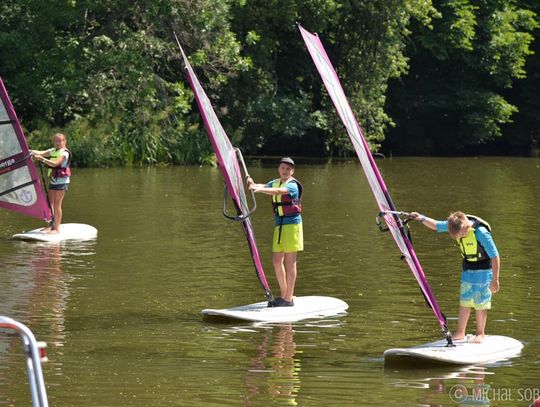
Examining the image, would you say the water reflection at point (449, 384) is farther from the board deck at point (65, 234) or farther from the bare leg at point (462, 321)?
the board deck at point (65, 234)

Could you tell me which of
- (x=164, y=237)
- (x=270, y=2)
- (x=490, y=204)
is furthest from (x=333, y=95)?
(x=270, y=2)

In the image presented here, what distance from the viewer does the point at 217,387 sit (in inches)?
379

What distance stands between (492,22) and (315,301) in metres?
34.5

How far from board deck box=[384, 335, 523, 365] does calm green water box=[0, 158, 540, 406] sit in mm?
113

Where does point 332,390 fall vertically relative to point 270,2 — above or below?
below

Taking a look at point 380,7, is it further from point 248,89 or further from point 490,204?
point 490,204

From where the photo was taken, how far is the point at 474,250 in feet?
34.7

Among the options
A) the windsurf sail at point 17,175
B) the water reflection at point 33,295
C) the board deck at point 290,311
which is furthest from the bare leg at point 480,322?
the windsurf sail at point 17,175

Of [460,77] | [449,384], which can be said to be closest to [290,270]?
[449,384]

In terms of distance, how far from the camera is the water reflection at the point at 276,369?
372 inches

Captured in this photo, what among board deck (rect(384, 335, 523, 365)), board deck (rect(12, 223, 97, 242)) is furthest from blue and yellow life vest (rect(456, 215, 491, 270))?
board deck (rect(12, 223, 97, 242))

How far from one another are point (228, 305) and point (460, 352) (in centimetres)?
351

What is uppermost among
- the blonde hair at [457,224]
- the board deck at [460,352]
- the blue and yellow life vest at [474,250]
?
the blonde hair at [457,224]

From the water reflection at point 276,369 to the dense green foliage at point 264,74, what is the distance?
22.4 m
